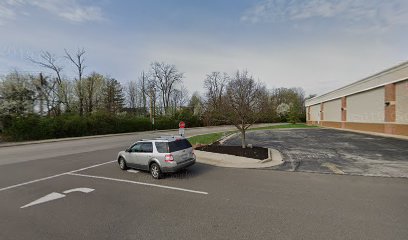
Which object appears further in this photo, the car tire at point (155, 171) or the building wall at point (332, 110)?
the building wall at point (332, 110)

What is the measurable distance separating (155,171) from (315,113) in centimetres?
5041

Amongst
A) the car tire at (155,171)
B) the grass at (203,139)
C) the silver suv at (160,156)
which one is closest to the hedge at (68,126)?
the grass at (203,139)

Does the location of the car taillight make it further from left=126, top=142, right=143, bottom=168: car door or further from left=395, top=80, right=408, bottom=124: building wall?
left=395, top=80, right=408, bottom=124: building wall

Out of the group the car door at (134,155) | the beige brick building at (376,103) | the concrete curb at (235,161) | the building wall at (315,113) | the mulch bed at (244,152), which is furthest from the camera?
the building wall at (315,113)

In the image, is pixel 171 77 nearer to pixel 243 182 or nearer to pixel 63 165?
pixel 63 165

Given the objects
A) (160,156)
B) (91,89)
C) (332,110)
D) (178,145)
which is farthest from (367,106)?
(91,89)

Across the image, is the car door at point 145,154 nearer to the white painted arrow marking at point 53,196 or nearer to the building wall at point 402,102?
the white painted arrow marking at point 53,196

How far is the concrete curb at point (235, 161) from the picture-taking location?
10801mm

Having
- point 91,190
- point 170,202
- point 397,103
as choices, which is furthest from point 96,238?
point 397,103

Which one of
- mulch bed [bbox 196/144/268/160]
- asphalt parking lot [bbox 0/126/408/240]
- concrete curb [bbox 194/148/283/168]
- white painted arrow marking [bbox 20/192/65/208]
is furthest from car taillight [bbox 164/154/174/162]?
mulch bed [bbox 196/144/268/160]

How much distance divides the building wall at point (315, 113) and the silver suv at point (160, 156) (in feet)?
152

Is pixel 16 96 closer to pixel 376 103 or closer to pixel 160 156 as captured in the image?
pixel 160 156

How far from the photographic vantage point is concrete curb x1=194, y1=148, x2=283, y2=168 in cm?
1080

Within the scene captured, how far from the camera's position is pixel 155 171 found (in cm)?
892
